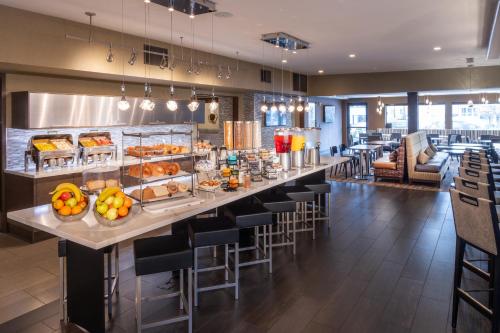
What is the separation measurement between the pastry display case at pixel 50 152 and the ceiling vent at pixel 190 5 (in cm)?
281

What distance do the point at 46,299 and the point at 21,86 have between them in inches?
140

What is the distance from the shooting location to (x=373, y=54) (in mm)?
8344

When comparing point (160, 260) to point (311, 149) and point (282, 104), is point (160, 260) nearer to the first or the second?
point (311, 149)

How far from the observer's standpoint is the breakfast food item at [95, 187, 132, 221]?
249 cm

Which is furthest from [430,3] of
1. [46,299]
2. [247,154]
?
[46,299]

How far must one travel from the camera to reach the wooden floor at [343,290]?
9.39 ft

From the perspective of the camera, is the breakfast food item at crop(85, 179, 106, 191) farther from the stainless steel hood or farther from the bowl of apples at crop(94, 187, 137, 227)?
the stainless steel hood

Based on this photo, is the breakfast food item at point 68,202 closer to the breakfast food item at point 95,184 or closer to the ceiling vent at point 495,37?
the breakfast food item at point 95,184

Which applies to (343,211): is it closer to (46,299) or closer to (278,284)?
(278,284)

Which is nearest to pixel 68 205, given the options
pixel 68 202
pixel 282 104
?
pixel 68 202

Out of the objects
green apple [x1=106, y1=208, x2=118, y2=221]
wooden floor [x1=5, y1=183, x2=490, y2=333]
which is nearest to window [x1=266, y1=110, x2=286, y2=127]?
wooden floor [x1=5, y1=183, x2=490, y2=333]

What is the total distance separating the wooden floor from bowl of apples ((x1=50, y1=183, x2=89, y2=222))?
925mm

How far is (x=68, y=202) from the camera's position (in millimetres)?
2578

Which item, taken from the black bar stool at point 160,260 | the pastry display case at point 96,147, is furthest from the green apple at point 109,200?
the pastry display case at point 96,147
